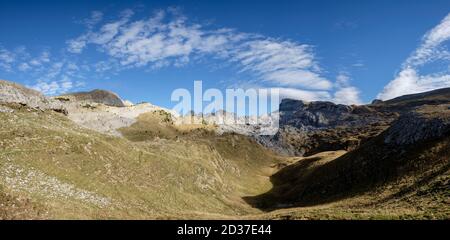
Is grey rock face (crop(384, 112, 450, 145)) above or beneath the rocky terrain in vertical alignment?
above

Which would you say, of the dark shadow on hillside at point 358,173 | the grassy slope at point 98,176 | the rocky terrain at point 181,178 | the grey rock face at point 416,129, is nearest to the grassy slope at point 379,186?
the dark shadow on hillside at point 358,173

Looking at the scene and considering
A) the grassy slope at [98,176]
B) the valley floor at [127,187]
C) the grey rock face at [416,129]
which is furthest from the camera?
the grey rock face at [416,129]

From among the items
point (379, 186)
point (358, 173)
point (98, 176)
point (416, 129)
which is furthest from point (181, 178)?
point (416, 129)

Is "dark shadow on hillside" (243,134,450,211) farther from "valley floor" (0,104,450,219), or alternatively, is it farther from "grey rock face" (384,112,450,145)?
"grey rock face" (384,112,450,145)

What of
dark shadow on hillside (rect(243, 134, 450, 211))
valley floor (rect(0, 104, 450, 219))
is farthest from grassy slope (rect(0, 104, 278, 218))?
dark shadow on hillside (rect(243, 134, 450, 211))

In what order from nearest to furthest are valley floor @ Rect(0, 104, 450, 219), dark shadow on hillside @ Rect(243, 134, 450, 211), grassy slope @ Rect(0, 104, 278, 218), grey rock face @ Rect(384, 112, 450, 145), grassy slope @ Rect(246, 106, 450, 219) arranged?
valley floor @ Rect(0, 104, 450, 219) → grassy slope @ Rect(246, 106, 450, 219) → grassy slope @ Rect(0, 104, 278, 218) → dark shadow on hillside @ Rect(243, 134, 450, 211) → grey rock face @ Rect(384, 112, 450, 145)

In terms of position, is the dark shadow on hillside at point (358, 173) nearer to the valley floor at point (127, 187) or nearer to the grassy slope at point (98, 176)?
the valley floor at point (127, 187)

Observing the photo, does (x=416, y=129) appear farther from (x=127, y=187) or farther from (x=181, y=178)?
(x=127, y=187)
